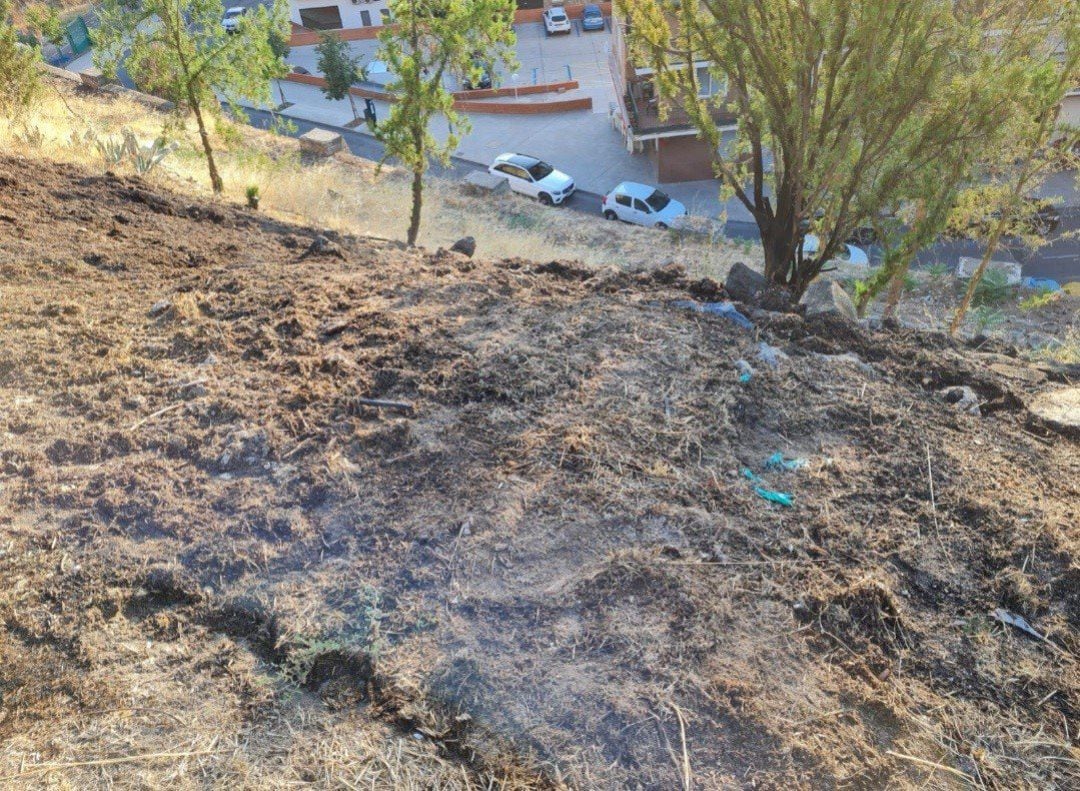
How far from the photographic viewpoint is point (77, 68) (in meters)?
30.5

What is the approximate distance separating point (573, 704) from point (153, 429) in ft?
10.1

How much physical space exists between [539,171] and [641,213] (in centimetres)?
356

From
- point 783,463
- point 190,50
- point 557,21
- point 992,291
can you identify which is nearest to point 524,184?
point 190,50

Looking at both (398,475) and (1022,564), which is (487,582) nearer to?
(398,475)

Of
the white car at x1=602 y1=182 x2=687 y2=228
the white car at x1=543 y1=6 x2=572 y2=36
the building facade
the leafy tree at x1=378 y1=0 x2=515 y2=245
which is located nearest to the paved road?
the white car at x1=602 y1=182 x2=687 y2=228

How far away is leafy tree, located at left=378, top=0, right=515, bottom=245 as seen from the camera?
10.5 metres

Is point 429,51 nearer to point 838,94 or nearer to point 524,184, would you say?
point 838,94

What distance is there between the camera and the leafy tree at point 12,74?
40.7 ft

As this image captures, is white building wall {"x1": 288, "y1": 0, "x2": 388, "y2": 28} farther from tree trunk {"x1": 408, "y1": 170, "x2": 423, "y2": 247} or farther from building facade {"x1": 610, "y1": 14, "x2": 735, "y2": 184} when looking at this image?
tree trunk {"x1": 408, "y1": 170, "x2": 423, "y2": 247}

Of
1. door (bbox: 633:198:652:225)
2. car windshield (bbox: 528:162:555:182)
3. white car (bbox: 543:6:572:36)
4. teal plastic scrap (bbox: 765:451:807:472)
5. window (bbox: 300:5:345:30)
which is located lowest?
door (bbox: 633:198:652:225)

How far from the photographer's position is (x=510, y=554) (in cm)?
388

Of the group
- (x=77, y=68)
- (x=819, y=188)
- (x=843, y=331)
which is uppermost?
(x=77, y=68)

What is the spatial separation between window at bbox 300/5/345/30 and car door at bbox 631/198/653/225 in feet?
73.5

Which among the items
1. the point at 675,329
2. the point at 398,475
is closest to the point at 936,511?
the point at 675,329
